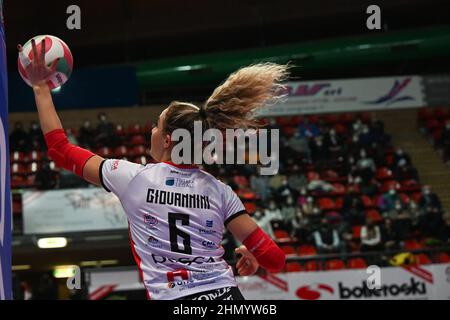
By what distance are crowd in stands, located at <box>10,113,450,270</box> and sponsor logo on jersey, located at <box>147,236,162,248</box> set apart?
10.8m

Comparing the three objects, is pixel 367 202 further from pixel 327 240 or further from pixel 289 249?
pixel 289 249

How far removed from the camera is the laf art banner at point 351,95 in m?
19.4

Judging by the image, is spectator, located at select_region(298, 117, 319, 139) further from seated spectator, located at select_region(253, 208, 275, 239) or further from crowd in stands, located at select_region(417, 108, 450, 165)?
seated spectator, located at select_region(253, 208, 275, 239)

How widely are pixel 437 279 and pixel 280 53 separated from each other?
32.0ft

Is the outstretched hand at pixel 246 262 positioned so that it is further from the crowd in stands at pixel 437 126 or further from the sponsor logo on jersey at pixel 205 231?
the crowd in stands at pixel 437 126

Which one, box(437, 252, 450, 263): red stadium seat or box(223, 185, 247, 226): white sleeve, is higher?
box(223, 185, 247, 226): white sleeve

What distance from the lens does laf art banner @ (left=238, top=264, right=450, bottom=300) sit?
11.3 meters

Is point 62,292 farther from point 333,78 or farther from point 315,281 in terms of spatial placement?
point 333,78

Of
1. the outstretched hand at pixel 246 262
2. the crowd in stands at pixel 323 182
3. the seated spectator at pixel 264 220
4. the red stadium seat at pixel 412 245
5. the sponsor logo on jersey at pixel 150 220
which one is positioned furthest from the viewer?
the seated spectator at pixel 264 220

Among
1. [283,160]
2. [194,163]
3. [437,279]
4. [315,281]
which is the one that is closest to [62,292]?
[283,160]

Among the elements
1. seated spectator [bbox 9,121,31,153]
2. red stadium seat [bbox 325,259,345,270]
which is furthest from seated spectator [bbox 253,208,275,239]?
seated spectator [bbox 9,121,31,153]

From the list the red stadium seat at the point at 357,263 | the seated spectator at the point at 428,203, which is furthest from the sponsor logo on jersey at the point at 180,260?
the seated spectator at the point at 428,203

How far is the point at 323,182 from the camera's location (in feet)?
54.0

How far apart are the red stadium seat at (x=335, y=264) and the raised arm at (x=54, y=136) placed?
981 cm
